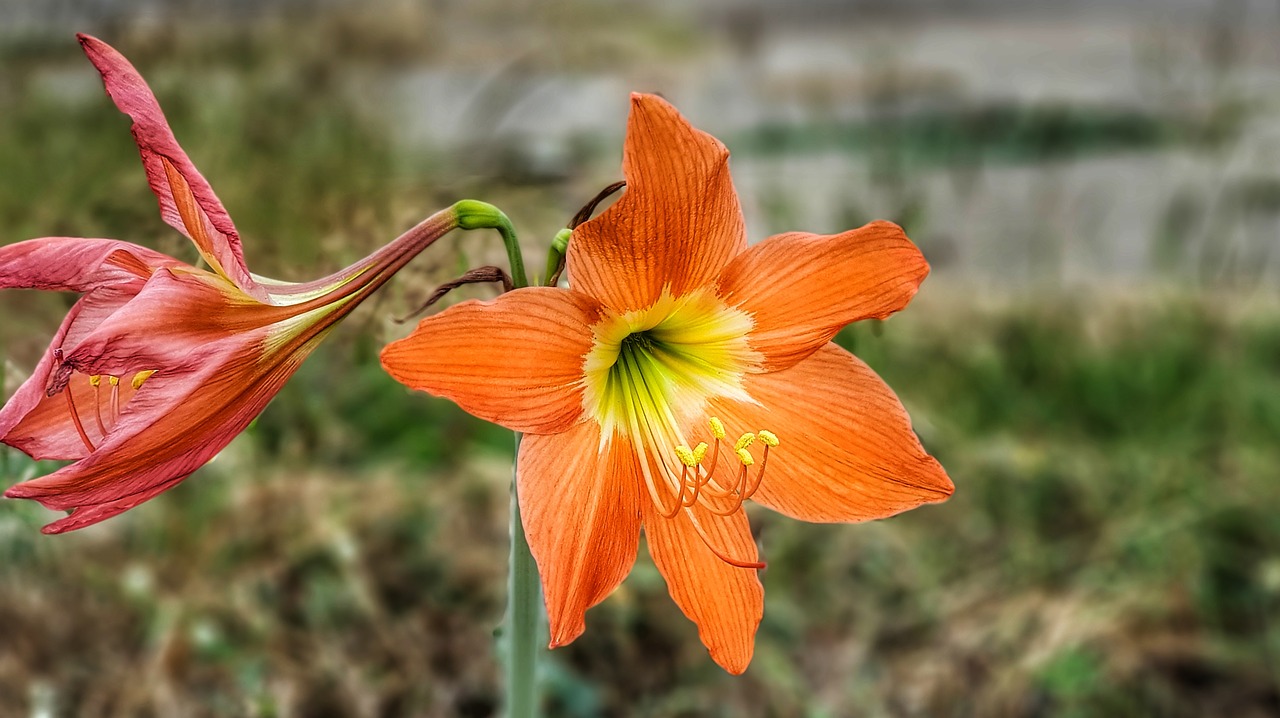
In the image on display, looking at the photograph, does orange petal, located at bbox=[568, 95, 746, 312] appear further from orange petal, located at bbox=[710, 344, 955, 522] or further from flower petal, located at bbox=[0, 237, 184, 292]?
flower petal, located at bbox=[0, 237, 184, 292]

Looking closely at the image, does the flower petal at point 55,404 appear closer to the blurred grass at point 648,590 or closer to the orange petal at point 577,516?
the orange petal at point 577,516

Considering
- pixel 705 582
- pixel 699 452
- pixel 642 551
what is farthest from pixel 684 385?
pixel 642 551

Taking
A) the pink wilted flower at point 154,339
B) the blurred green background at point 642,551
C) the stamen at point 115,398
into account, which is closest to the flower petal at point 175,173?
the pink wilted flower at point 154,339

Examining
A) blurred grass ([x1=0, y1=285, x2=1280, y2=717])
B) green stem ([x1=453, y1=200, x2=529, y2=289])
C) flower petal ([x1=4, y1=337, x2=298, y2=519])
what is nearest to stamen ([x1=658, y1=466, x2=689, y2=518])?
green stem ([x1=453, y1=200, x2=529, y2=289])

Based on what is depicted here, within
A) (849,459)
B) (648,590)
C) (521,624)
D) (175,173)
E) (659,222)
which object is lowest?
(648,590)

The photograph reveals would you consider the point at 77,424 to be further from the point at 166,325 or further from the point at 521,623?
the point at 521,623

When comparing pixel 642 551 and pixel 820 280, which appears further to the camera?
pixel 642 551
